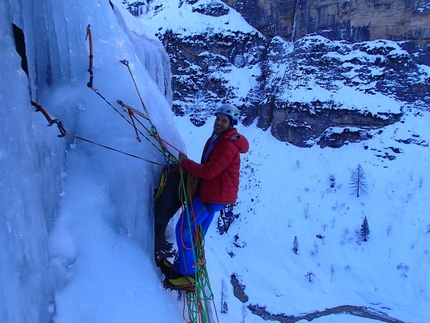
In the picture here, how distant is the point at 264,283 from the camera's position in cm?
1431

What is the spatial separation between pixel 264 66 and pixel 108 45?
27.2m

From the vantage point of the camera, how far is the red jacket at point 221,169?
2.71 meters

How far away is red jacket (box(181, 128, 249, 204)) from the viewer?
2.71 meters

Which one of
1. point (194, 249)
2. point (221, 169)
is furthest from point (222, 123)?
point (194, 249)

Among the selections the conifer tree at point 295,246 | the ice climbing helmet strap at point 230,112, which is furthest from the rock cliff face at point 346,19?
the ice climbing helmet strap at point 230,112

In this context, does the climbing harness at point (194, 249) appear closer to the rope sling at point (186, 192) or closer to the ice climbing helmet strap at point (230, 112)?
the rope sling at point (186, 192)

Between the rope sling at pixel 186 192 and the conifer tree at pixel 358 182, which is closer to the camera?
the rope sling at pixel 186 192

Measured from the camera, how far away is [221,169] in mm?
2705

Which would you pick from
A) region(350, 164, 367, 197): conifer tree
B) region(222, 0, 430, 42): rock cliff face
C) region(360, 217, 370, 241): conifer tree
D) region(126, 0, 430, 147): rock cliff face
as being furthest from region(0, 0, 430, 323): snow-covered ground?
region(222, 0, 430, 42): rock cliff face

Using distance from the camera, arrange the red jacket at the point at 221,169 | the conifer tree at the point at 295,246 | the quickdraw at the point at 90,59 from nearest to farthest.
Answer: the red jacket at the point at 221,169 → the quickdraw at the point at 90,59 → the conifer tree at the point at 295,246

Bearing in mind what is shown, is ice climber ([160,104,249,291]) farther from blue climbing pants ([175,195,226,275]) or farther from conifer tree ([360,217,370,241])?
conifer tree ([360,217,370,241])

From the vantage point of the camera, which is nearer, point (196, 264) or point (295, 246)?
point (196, 264)

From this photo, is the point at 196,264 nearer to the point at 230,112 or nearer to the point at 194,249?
the point at 194,249

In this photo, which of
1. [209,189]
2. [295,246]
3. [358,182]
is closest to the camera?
[209,189]
